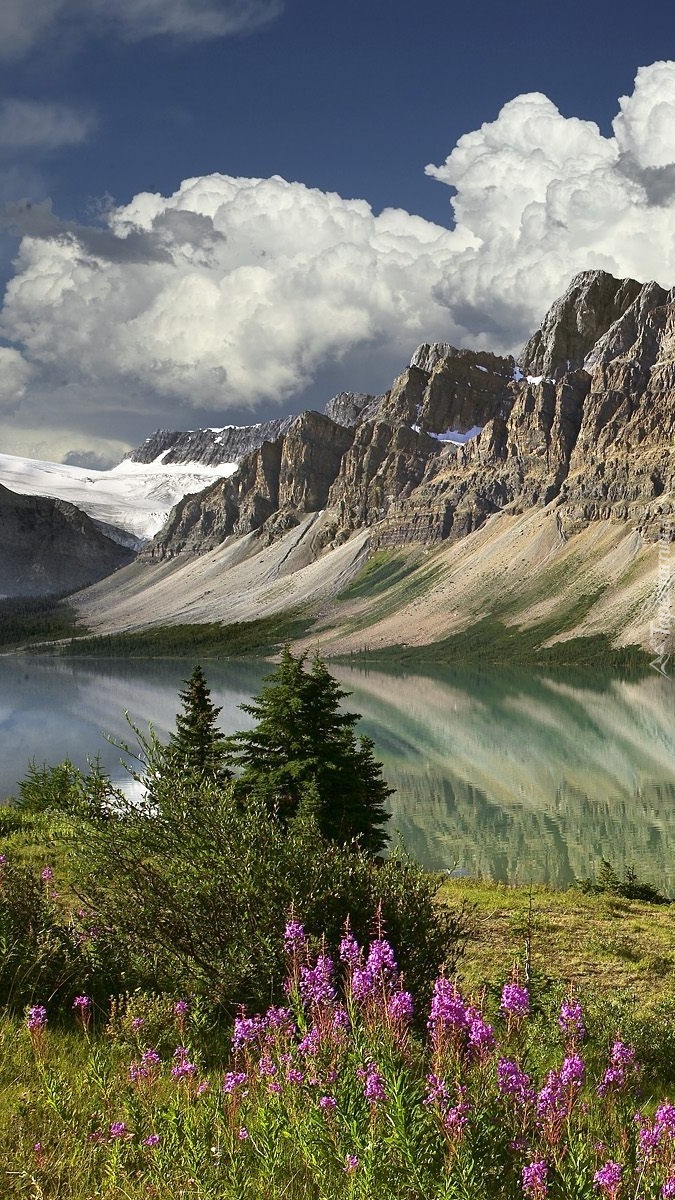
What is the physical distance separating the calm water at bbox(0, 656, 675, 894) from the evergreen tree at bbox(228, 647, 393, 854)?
3600 mm

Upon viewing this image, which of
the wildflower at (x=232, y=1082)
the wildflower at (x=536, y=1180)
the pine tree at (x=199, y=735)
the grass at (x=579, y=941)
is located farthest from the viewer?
the pine tree at (x=199, y=735)

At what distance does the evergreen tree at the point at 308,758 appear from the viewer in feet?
82.6

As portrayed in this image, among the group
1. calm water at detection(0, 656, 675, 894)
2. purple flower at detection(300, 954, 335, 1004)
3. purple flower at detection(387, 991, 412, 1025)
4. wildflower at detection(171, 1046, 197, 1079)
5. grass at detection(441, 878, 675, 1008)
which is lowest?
calm water at detection(0, 656, 675, 894)

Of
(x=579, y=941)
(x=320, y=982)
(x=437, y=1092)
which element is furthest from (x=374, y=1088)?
(x=579, y=941)

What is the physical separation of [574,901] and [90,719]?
309ft

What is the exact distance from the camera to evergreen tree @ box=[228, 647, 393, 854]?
992 inches

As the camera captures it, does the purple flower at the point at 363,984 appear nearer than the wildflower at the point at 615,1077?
No

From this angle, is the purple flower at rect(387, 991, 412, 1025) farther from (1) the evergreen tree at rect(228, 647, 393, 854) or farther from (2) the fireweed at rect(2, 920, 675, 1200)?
(1) the evergreen tree at rect(228, 647, 393, 854)

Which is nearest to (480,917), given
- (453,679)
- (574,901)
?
(574,901)

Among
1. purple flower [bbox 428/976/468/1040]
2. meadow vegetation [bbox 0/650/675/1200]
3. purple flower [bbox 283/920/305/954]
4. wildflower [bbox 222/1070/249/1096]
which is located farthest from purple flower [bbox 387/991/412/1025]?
purple flower [bbox 283/920/305/954]

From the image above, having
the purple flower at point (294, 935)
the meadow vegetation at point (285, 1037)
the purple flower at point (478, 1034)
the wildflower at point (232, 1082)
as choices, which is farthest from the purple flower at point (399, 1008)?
the purple flower at point (294, 935)

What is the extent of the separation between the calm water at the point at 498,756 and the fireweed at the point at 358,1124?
320 cm

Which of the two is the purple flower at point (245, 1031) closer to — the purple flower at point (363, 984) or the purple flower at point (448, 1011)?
the purple flower at point (363, 984)

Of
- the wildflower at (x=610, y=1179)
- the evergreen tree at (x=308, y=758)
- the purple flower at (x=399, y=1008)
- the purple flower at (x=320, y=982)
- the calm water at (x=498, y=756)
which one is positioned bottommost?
the calm water at (x=498, y=756)
